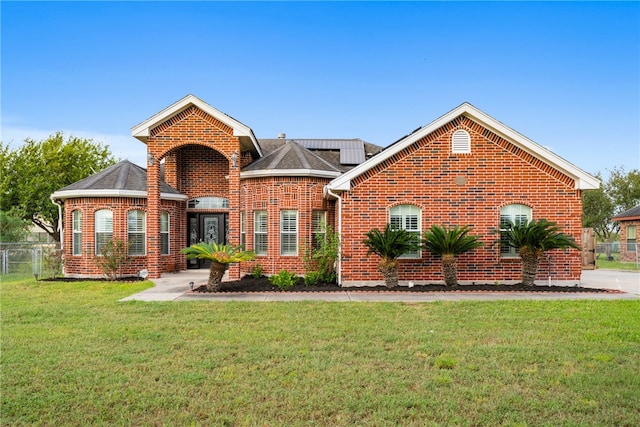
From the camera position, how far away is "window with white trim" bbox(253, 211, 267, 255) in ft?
53.3

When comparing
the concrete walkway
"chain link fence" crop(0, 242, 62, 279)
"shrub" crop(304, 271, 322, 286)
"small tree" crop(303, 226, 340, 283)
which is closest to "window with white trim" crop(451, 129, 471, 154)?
the concrete walkway

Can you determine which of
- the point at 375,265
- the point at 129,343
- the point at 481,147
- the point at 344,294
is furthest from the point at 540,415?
the point at 481,147

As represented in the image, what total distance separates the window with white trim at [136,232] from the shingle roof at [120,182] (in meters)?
0.94

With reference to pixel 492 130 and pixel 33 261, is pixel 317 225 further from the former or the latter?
pixel 33 261

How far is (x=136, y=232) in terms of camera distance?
1672cm

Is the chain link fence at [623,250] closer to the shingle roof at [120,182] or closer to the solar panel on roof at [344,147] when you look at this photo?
the solar panel on roof at [344,147]

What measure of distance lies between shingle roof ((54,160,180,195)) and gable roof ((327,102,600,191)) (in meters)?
7.22

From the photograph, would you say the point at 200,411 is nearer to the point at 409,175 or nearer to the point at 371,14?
the point at 409,175

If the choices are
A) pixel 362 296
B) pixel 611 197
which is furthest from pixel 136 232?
pixel 611 197

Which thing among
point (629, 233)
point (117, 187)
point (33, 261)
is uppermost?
point (117, 187)

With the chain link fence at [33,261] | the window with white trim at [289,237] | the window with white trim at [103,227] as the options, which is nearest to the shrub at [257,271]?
the window with white trim at [289,237]

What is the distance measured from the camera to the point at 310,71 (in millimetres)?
20500

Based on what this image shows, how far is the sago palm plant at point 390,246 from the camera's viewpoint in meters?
12.7

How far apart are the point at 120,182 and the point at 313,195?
22.1 feet
